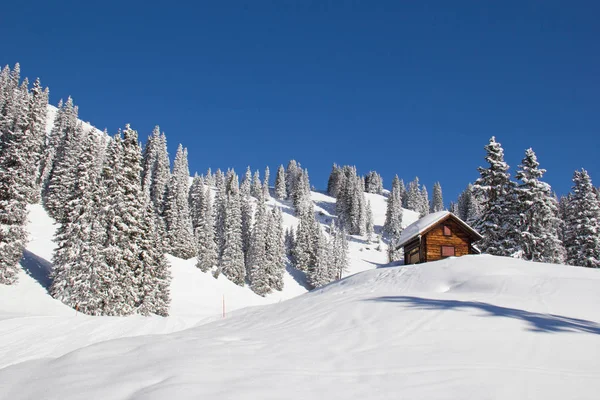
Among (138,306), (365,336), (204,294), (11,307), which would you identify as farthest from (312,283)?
(365,336)

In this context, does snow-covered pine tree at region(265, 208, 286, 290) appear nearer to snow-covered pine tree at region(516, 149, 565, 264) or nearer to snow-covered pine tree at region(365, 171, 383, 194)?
snow-covered pine tree at region(516, 149, 565, 264)

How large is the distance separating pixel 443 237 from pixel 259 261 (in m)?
39.1

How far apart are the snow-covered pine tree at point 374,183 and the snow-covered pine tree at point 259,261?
113 m

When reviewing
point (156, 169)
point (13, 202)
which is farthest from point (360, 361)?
point (156, 169)

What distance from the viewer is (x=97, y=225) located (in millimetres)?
29625

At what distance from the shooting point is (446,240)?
33.2 m

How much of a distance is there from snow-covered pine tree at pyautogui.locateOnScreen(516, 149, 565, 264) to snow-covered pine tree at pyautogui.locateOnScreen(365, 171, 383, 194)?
144 m

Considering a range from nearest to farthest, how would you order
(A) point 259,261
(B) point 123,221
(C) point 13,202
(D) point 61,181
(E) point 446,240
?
→ (B) point 123,221
(C) point 13,202
(E) point 446,240
(D) point 61,181
(A) point 259,261

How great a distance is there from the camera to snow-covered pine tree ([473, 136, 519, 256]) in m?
32.9

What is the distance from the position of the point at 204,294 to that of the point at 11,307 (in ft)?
83.2

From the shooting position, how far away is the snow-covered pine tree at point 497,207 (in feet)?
108

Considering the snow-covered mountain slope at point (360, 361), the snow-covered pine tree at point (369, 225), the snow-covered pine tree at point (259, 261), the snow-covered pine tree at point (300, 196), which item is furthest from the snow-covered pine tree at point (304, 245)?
the snow-covered mountain slope at point (360, 361)

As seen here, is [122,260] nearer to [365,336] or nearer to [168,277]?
[168,277]

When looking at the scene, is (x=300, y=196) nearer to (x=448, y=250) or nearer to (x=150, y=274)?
(x=150, y=274)
